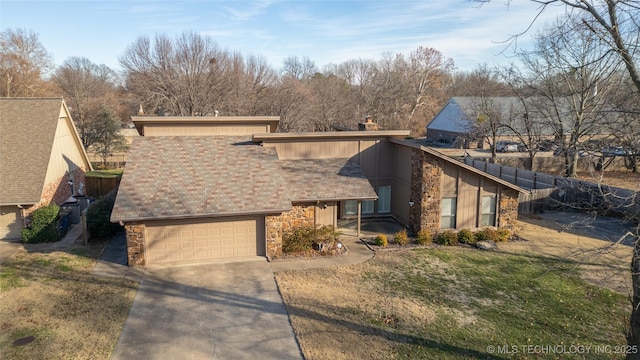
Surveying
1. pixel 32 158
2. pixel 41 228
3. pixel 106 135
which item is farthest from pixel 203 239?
pixel 106 135

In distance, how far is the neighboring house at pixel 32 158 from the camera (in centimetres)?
1867

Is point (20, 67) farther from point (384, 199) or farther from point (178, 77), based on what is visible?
point (384, 199)

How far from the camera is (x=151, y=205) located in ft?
51.1

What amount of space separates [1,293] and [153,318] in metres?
5.55

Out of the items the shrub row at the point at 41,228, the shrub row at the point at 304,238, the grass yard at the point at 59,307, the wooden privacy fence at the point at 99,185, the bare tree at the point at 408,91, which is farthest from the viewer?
the bare tree at the point at 408,91

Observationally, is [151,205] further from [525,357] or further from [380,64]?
[380,64]

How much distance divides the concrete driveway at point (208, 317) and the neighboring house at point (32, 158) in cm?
805

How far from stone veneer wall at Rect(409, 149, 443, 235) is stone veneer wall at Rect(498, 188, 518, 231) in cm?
326

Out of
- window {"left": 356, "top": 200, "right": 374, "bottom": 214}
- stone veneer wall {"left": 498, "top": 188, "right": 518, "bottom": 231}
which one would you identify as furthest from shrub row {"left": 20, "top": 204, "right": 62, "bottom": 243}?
stone veneer wall {"left": 498, "top": 188, "right": 518, "bottom": 231}

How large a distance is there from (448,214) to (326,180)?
236 inches

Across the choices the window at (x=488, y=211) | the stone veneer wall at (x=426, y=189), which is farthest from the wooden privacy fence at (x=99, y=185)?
the window at (x=488, y=211)

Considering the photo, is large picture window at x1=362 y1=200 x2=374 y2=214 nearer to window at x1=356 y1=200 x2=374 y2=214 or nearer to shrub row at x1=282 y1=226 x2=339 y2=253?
window at x1=356 y1=200 x2=374 y2=214

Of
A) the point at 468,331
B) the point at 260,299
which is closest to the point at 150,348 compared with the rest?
the point at 260,299

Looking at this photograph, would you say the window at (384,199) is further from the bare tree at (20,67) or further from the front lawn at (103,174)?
the bare tree at (20,67)
